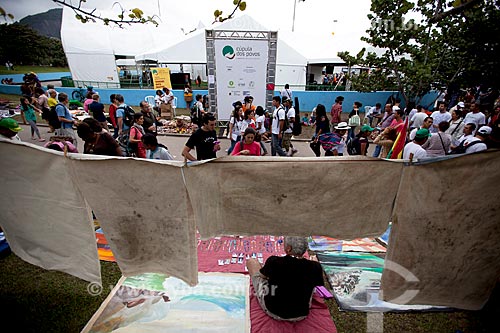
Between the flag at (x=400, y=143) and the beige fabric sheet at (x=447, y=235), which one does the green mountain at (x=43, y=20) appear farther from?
the flag at (x=400, y=143)

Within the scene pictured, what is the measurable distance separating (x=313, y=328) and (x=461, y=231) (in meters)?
1.70

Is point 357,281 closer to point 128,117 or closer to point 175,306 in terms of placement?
point 175,306

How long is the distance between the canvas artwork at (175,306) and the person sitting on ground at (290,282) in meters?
0.40

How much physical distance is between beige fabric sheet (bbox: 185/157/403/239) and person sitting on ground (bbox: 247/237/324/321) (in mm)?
544

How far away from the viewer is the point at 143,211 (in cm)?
216

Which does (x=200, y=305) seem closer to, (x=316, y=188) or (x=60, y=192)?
(x=60, y=192)

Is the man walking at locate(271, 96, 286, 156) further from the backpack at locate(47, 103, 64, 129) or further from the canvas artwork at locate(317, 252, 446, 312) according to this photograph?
the backpack at locate(47, 103, 64, 129)

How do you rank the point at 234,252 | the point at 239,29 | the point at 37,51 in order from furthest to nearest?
1. the point at 37,51
2. the point at 239,29
3. the point at 234,252

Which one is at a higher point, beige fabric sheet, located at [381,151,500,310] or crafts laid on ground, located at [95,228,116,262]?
beige fabric sheet, located at [381,151,500,310]

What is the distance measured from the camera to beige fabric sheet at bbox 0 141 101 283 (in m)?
2.27

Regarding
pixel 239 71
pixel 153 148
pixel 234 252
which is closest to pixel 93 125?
pixel 153 148

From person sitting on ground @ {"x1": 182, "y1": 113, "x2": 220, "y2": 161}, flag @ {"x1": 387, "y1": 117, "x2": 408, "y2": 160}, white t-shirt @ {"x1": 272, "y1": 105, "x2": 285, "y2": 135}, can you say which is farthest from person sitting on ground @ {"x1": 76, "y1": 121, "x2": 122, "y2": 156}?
flag @ {"x1": 387, "y1": 117, "x2": 408, "y2": 160}

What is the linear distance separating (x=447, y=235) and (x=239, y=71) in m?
8.65

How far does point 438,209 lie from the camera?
192 cm
